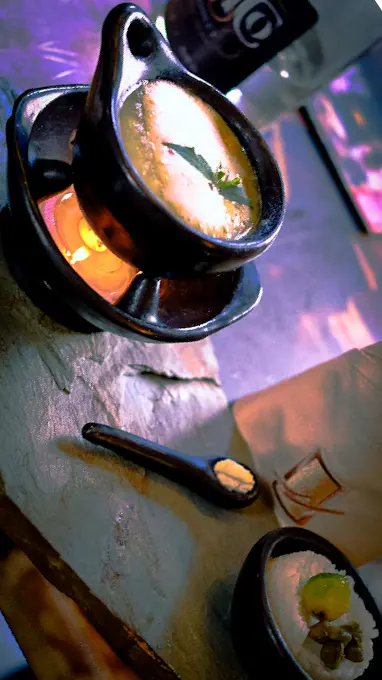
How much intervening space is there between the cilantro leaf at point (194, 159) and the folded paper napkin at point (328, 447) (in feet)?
2.33

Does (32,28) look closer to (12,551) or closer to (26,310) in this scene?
(26,310)

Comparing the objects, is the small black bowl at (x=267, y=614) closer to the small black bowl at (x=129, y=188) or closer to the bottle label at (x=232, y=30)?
the small black bowl at (x=129, y=188)

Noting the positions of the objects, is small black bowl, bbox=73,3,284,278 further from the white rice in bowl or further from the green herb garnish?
the white rice in bowl

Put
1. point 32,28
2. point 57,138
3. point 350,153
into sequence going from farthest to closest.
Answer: point 350,153
point 32,28
point 57,138

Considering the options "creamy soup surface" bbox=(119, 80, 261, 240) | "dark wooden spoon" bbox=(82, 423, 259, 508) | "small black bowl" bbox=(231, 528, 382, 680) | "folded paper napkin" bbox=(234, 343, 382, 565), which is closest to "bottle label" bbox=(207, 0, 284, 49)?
"creamy soup surface" bbox=(119, 80, 261, 240)

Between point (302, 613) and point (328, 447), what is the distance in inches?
18.3

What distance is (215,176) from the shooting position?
0.85 m

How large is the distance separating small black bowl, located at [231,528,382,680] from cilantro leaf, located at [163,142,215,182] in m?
0.65

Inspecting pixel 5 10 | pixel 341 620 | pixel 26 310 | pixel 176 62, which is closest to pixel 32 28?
pixel 5 10

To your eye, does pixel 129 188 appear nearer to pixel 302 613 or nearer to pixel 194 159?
pixel 194 159

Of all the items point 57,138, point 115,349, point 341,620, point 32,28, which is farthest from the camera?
point 32,28

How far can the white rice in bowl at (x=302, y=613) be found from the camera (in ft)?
2.96

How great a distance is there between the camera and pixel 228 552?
1.11m

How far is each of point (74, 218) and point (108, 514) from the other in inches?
20.1
